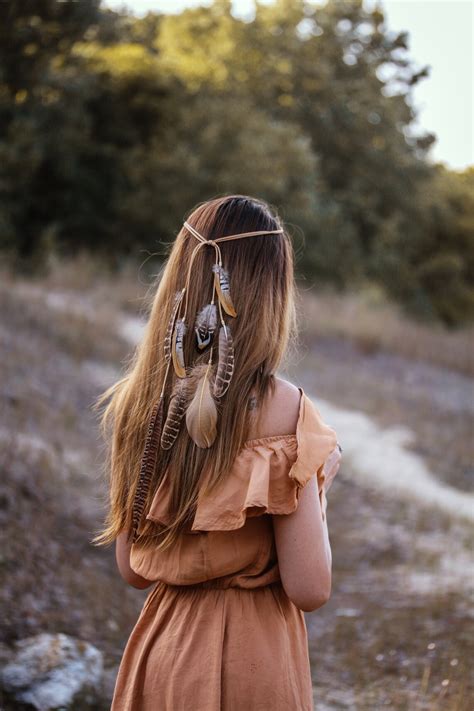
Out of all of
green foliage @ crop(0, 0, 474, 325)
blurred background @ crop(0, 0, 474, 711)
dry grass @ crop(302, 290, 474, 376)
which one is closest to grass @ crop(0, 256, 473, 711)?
blurred background @ crop(0, 0, 474, 711)

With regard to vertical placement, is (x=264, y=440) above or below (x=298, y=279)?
below

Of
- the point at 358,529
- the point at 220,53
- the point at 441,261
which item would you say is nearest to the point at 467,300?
the point at 441,261

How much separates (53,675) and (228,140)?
726 inches

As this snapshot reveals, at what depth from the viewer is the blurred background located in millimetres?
4469

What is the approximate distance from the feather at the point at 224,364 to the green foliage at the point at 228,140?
14107 millimetres

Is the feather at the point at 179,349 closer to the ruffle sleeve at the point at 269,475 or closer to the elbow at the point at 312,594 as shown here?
the ruffle sleeve at the point at 269,475

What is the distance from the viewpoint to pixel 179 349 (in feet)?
6.11

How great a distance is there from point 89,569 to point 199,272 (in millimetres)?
3445

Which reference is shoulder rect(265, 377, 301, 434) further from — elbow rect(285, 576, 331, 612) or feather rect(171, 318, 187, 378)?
elbow rect(285, 576, 331, 612)

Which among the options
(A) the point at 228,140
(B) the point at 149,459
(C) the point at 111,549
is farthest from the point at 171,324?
(A) the point at 228,140

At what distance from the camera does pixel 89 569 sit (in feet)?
16.1

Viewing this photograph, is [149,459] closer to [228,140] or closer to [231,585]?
[231,585]

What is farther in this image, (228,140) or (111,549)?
(228,140)

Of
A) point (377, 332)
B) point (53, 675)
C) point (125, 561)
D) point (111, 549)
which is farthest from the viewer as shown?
point (377, 332)
